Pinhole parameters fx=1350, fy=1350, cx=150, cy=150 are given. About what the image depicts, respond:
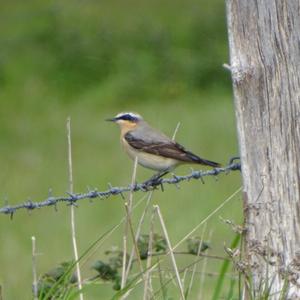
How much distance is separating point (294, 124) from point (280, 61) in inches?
10.7

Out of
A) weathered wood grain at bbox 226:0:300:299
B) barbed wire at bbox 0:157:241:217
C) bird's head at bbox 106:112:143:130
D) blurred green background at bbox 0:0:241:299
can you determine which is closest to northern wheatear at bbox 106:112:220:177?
bird's head at bbox 106:112:143:130

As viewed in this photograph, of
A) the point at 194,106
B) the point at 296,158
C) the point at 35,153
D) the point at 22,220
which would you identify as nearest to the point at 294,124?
the point at 296,158

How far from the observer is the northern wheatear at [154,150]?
9227 millimetres

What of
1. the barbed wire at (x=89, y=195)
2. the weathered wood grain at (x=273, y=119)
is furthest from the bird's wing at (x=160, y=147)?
the weathered wood grain at (x=273, y=119)

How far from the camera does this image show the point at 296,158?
18.5ft

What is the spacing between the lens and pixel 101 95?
1928 cm

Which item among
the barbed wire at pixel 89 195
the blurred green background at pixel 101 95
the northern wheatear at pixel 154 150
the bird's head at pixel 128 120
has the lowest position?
the barbed wire at pixel 89 195

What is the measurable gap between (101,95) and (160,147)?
10019mm

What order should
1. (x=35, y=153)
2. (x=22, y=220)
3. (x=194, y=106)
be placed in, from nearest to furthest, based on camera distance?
(x=22, y=220)
(x=35, y=153)
(x=194, y=106)

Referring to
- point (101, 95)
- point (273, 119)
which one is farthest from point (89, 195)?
point (101, 95)

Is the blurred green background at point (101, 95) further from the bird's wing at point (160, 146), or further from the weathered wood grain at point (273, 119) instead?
the weathered wood grain at point (273, 119)

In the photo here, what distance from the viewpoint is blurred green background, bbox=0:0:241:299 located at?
47.0ft

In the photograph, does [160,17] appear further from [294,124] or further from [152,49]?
[294,124]

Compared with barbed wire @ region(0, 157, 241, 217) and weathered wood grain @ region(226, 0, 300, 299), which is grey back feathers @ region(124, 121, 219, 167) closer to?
barbed wire @ region(0, 157, 241, 217)
